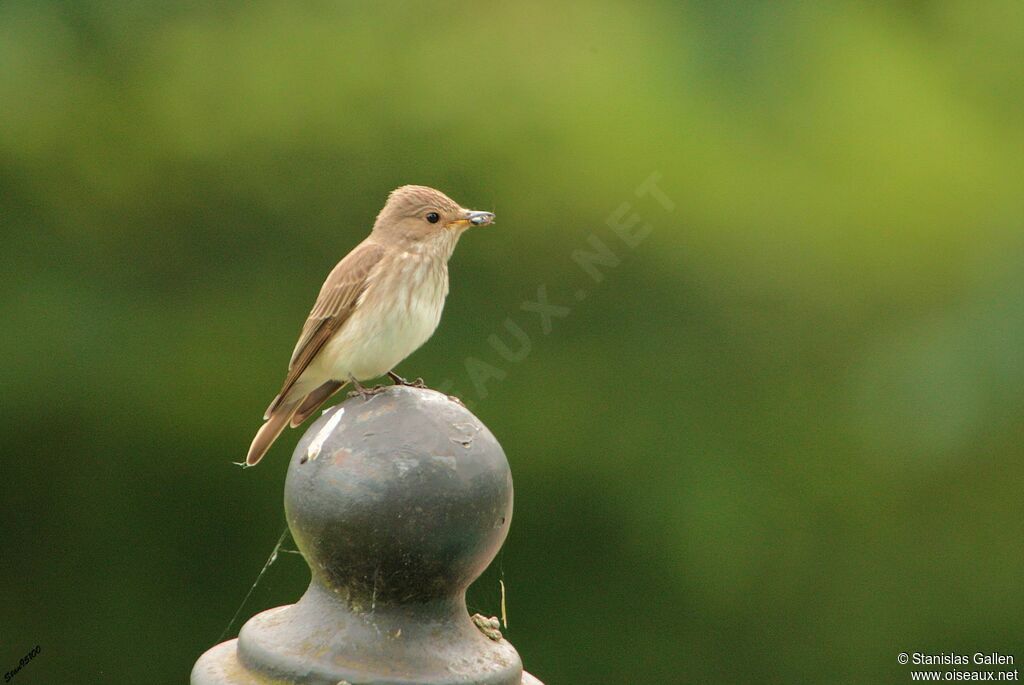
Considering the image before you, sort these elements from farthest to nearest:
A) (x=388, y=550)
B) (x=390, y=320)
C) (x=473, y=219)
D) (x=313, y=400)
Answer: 1. (x=390, y=320)
2. (x=313, y=400)
3. (x=473, y=219)
4. (x=388, y=550)

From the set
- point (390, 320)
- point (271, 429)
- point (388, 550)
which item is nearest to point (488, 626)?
point (388, 550)

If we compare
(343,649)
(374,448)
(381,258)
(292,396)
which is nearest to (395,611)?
(343,649)

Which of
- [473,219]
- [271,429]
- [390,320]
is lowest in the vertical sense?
[271,429]

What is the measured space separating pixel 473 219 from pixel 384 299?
1.55ft

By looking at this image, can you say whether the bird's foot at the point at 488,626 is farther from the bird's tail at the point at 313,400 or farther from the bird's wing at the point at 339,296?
the bird's wing at the point at 339,296

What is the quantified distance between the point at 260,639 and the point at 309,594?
0.38ft

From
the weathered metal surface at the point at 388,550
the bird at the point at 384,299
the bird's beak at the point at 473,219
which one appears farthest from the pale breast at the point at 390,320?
the weathered metal surface at the point at 388,550

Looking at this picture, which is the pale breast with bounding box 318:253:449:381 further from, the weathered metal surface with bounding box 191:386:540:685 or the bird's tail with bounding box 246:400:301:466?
the weathered metal surface with bounding box 191:386:540:685

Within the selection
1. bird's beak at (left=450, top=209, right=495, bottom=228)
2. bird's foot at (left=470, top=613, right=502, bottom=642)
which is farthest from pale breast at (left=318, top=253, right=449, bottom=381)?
bird's foot at (left=470, top=613, right=502, bottom=642)

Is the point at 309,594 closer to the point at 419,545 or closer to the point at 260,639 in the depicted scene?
the point at 260,639

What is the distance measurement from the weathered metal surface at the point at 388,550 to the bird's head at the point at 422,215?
1902mm

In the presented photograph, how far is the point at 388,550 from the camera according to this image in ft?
6.26

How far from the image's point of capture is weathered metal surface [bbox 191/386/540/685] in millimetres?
1900

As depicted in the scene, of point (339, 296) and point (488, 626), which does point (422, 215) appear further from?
point (488, 626)
